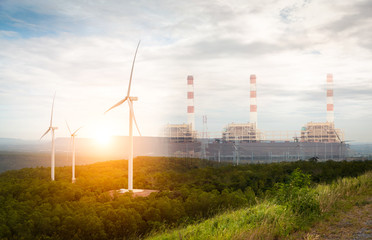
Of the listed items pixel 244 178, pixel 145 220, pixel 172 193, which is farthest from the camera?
pixel 244 178

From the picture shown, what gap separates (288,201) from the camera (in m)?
12.2

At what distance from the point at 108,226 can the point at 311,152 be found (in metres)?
76.0

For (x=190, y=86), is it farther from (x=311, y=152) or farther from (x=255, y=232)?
(x=255, y=232)

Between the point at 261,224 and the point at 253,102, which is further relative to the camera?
the point at 253,102

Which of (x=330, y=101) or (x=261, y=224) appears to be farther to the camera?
(x=330, y=101)

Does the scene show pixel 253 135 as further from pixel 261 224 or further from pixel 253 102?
pixel 261 224

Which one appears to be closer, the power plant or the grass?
the grass

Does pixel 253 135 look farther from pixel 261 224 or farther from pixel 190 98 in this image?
pixel 261 224

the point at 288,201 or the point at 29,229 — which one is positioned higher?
the point at 288,201

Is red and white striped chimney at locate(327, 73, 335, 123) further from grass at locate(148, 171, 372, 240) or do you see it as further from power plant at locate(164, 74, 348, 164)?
grass at locate(148, 171, 372, 240)

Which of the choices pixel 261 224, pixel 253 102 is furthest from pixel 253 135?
pixel 261 224

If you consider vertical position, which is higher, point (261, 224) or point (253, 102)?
point (253, 102)

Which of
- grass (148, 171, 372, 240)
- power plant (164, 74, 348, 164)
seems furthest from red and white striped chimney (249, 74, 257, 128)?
grass (148, 171, 372, 240)

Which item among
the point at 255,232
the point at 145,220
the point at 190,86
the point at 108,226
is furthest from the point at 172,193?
the point at 190,86
